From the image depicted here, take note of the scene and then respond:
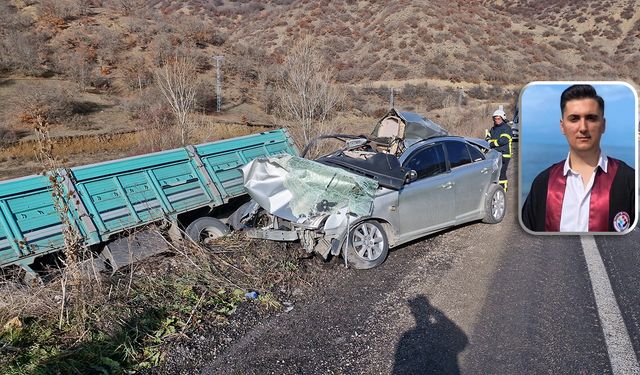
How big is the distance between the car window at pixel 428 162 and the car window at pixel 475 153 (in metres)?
0.84

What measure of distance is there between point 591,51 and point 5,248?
57.4 meters

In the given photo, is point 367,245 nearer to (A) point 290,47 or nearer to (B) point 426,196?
(B) point 426,196

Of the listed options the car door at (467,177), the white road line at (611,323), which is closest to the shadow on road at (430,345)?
the white road line at (611,323)

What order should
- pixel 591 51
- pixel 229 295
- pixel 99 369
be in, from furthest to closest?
pixel 591 51 < pixel 229 295 < pixel 99 369

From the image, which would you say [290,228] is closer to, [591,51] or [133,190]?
[133,190]

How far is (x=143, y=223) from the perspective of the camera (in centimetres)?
687

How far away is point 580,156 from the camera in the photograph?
2104 millimetres

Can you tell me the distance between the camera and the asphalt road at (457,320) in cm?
391

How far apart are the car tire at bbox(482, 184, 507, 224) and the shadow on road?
11.6ft

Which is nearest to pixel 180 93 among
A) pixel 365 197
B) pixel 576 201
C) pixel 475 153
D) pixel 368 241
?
pixel 475 153

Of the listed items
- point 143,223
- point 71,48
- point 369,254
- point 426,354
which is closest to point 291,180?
point 369,254

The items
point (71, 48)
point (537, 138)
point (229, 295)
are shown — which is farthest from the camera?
point (71, 48)

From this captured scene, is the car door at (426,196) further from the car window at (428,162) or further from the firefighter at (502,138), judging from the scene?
the firefighter at (502,138)

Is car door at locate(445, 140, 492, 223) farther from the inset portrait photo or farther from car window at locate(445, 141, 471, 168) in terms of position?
the inset portrait photo
